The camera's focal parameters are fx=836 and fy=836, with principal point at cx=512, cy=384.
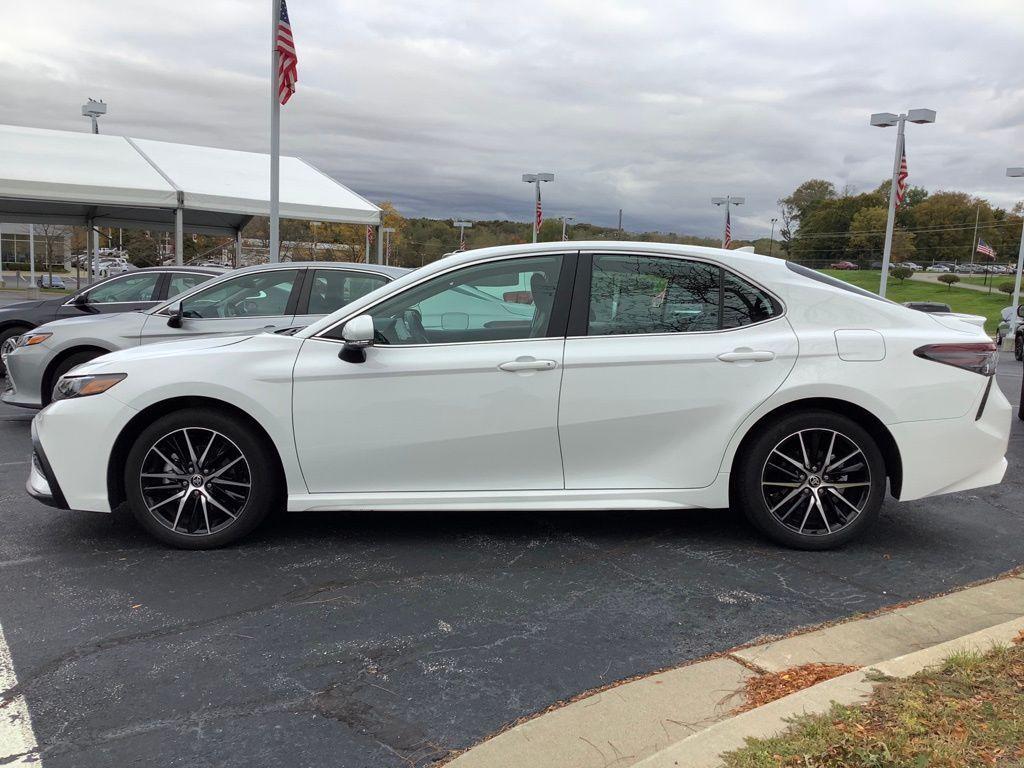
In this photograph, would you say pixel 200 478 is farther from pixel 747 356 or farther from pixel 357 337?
pixel 747 356

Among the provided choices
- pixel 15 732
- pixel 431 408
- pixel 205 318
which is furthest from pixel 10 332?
pixel 15 732

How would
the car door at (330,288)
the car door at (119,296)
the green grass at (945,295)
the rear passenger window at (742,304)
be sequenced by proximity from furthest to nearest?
1. the green grass at (945,295)
2. the car door at (119,296)
3. the car door at (330,288)
4. the rear passenger window at (742,304)

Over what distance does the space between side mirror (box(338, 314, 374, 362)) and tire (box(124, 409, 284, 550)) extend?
2.17 ft

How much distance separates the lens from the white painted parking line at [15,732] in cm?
259

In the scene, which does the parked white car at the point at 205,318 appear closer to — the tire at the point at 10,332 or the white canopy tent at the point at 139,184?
the tire at the point at 10,332

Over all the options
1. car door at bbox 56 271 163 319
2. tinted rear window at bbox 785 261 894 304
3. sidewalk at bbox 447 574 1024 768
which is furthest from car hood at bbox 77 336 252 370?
car door at bbox 56 271 163 319

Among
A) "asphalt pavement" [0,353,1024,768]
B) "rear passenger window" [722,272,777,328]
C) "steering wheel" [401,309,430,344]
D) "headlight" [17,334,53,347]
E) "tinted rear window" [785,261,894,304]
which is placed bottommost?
"asphalt pavement" [0,353,1024,768]

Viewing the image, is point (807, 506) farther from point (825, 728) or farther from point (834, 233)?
point (834, 233)

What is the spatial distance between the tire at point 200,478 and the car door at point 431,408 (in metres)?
0.28

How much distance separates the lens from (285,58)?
1393 cm

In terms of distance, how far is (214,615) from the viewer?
3.65m

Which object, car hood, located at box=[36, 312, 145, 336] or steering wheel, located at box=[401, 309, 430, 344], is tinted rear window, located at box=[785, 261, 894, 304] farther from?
car hood, located at box=[36, 312, 145, 336]

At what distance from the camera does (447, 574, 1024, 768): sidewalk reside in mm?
2520

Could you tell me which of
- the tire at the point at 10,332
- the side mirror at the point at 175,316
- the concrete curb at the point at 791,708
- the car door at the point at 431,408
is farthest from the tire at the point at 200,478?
the tire at the point at 10,332
